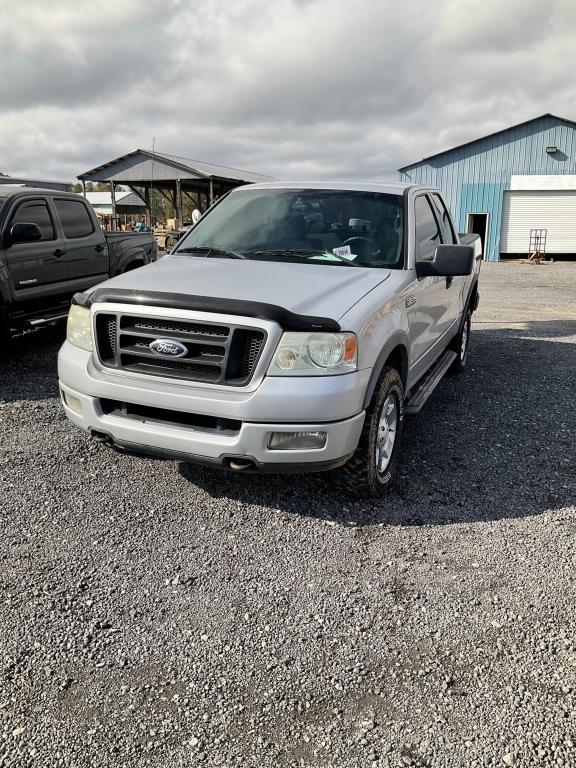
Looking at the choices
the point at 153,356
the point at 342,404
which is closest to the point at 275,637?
the point at 342,404

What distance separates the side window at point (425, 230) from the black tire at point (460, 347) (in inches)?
60.6

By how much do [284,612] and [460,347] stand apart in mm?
4761

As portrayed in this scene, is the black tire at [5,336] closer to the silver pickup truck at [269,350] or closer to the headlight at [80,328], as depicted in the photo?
the silver pickup truck at [269,350]

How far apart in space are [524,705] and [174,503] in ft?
7.30

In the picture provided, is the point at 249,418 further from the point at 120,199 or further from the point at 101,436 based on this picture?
the point at 120,199

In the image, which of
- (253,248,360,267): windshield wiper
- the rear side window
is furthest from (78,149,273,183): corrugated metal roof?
(253,248,360,267): windshield wiper

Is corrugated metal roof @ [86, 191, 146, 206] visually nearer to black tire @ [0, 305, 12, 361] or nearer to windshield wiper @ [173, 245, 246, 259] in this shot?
black tire @ [0, 305, 12, 361]

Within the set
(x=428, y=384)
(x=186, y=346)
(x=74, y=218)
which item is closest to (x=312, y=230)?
(x=428, y=384)

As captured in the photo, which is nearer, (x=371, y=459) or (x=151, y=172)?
(x=371, y=459)

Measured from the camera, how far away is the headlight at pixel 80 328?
3781mm

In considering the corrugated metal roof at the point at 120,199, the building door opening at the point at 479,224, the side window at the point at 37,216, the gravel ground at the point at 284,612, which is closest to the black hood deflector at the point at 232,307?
the gravel ground at the point at 284,612

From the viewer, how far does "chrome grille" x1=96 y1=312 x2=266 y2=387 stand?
325 cm

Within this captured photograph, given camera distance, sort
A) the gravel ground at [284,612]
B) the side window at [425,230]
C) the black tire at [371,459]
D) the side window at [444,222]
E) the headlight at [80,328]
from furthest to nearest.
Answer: the side window at [444,222] < the side window at [425,230] < the headlight at [80,328] < the black tire at [371,459] < the gravel ground at [284,612]

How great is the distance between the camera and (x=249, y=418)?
3195 mm
